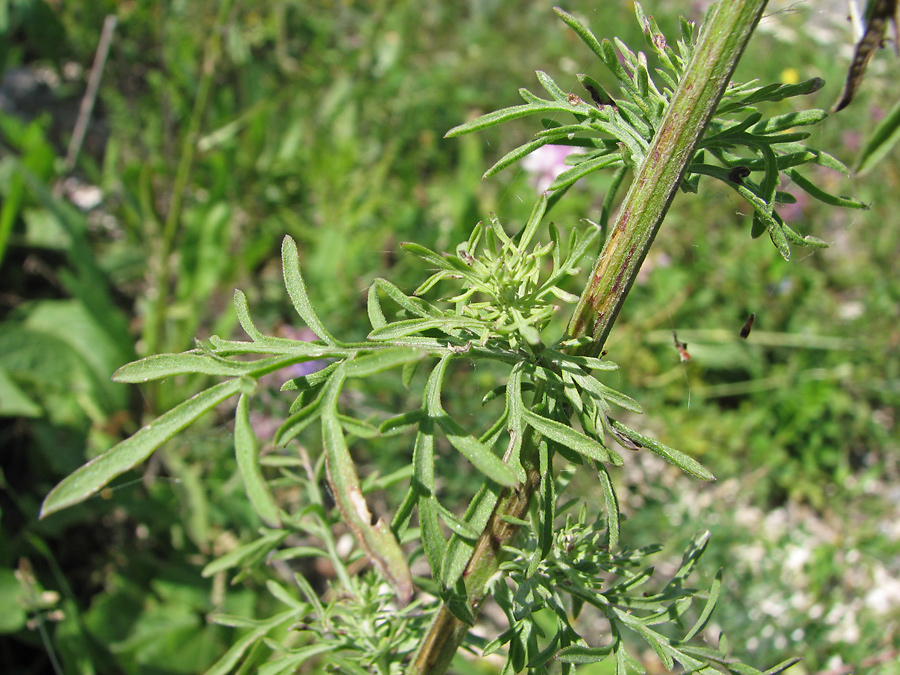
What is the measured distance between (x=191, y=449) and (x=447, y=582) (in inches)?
81.1

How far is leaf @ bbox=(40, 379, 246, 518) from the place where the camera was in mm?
564

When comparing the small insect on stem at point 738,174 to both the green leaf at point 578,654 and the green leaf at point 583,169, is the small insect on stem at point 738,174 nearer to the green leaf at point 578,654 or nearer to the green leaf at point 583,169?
the green leaf at point 583,169

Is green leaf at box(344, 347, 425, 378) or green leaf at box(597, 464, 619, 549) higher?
green leaf at box(344, 347, 425, 378)

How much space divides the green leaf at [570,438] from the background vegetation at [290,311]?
106 centimetres

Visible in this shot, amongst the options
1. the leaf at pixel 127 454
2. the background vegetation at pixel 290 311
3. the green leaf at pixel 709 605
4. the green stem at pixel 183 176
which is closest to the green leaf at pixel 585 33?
the leaf at pixel 127 454

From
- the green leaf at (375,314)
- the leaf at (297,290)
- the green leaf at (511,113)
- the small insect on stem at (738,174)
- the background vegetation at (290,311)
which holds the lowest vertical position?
the background vegetation at (290,311)

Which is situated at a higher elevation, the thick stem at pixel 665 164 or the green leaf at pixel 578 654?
the thick stem at pixel 665 164

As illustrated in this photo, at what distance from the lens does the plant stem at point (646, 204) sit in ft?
2.03

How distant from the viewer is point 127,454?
1.97ft

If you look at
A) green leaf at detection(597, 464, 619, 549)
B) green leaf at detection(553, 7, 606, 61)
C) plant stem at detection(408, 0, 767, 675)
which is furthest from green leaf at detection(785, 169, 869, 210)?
green leaf at detection(597, 464, 619, 549)

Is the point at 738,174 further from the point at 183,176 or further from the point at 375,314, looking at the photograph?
the point at 183,176

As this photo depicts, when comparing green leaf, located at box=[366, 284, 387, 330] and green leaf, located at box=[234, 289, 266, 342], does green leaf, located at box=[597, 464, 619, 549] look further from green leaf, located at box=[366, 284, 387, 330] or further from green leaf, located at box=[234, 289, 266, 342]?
green leaf, located at box=[234, 289, 266, 342]

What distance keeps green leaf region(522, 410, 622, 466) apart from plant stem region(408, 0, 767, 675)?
50 mm

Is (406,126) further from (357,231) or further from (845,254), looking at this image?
(845,254)
